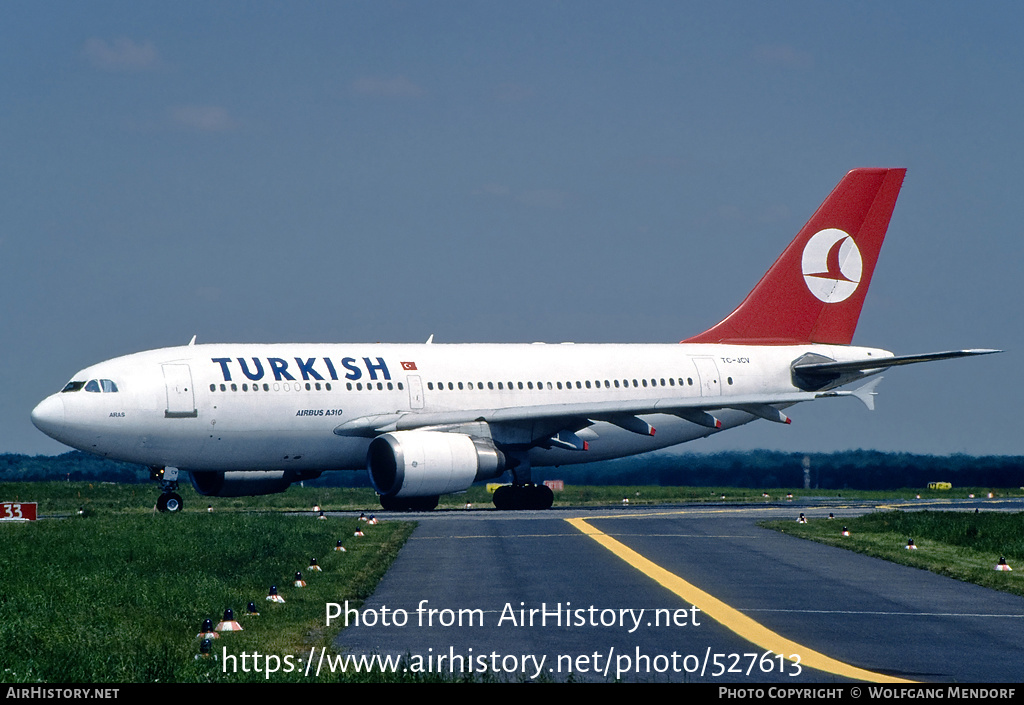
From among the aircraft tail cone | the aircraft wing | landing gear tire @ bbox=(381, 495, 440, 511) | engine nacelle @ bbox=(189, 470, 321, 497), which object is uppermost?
the aircraft wing

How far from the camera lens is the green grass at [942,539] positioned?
728 inches

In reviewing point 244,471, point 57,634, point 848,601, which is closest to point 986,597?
point 848,601

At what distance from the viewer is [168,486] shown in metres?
33.9

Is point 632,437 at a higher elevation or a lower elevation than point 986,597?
higher

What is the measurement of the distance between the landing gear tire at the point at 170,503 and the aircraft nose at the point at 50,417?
319cm

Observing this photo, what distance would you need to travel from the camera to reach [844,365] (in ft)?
132

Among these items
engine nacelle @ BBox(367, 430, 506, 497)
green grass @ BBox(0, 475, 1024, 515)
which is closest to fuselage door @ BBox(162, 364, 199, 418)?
green grass @ BBox(0, 475, 1024, 515)

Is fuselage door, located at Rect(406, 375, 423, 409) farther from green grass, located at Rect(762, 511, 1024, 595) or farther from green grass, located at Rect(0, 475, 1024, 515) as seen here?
green grass, located at Rect(762, 511, 1024, 595)

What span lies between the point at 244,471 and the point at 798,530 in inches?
634

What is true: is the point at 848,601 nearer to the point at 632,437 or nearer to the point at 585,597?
the point at 585,597

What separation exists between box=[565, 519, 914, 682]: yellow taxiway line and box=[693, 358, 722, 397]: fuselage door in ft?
68.4

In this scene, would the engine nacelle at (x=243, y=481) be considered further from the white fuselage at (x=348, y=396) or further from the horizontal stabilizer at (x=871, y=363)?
the horizontal stabilizer at (x=871, y=363)

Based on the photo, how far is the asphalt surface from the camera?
1030 centimetres

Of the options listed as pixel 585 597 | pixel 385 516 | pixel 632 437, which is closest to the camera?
pixel 585 597
